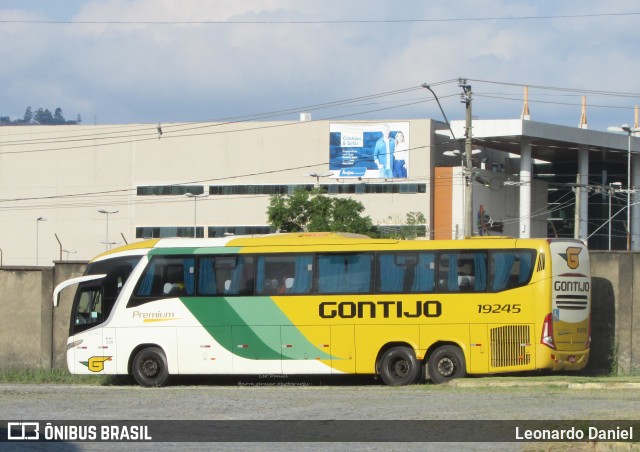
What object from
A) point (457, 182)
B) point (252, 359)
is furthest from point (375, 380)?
point (457, 182)

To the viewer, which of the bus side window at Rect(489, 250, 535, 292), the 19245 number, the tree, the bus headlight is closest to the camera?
the 19245 number

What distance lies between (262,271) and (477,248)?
525cm

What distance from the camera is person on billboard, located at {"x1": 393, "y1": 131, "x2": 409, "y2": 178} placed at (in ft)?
322

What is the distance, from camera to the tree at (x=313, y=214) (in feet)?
211

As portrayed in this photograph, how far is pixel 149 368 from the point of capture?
26.5 meters

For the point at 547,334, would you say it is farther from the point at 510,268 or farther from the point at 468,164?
the point at 468,164

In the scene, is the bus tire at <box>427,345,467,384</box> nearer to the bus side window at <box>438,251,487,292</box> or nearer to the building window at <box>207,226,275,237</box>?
the bus side window at <box>438,251,487,292</box>

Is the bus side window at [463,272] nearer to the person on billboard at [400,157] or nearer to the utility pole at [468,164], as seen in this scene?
the utility pole at [468,164]

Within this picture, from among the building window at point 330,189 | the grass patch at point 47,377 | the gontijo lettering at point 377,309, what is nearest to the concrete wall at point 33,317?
the grass patch at point 47,377

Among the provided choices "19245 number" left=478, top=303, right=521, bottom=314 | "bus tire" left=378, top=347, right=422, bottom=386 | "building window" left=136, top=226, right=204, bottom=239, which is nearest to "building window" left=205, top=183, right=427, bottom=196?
"building window" left=136, top=226, right=204, bottom=239

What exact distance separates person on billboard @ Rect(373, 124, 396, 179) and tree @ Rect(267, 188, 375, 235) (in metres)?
32.4

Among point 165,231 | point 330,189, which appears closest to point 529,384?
point 330,189

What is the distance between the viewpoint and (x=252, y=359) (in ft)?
85.1

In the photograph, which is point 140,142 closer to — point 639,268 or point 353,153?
point 353,153
